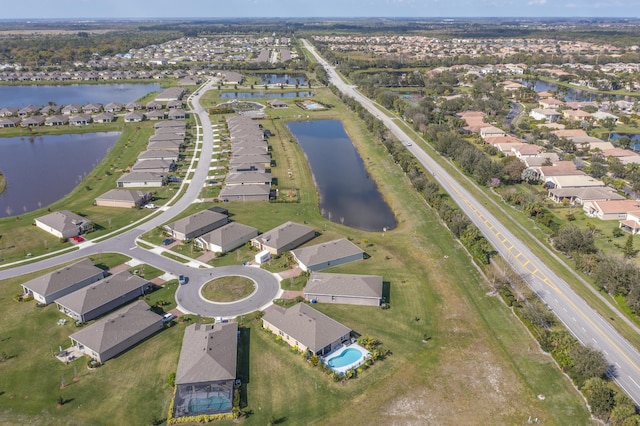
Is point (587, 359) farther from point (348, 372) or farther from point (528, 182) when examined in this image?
point (528, 182)

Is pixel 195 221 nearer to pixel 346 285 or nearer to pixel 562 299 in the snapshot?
pixel 346 285

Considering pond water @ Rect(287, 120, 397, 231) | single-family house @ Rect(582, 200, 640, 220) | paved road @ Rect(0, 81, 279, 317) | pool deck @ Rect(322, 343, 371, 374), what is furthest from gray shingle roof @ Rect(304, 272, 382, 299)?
single-family house @ Rect(582, 200, 640, 220)

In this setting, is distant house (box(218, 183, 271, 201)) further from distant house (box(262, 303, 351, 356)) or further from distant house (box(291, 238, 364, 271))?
distant house (box(262, 303, 351, 356))

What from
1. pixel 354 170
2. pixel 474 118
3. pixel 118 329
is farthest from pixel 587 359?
pixel 474 118

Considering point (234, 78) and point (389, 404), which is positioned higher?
point (234, 78)

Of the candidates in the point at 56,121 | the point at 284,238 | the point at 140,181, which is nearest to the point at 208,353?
the point at 284,238

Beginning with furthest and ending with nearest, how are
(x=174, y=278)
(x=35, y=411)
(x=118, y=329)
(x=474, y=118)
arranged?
(x=474, y=118) → (x=174, y=278) → (x=118, y=329) → (x=35, y=411)

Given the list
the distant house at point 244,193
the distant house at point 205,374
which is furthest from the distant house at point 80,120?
the distant house at point 205,374
